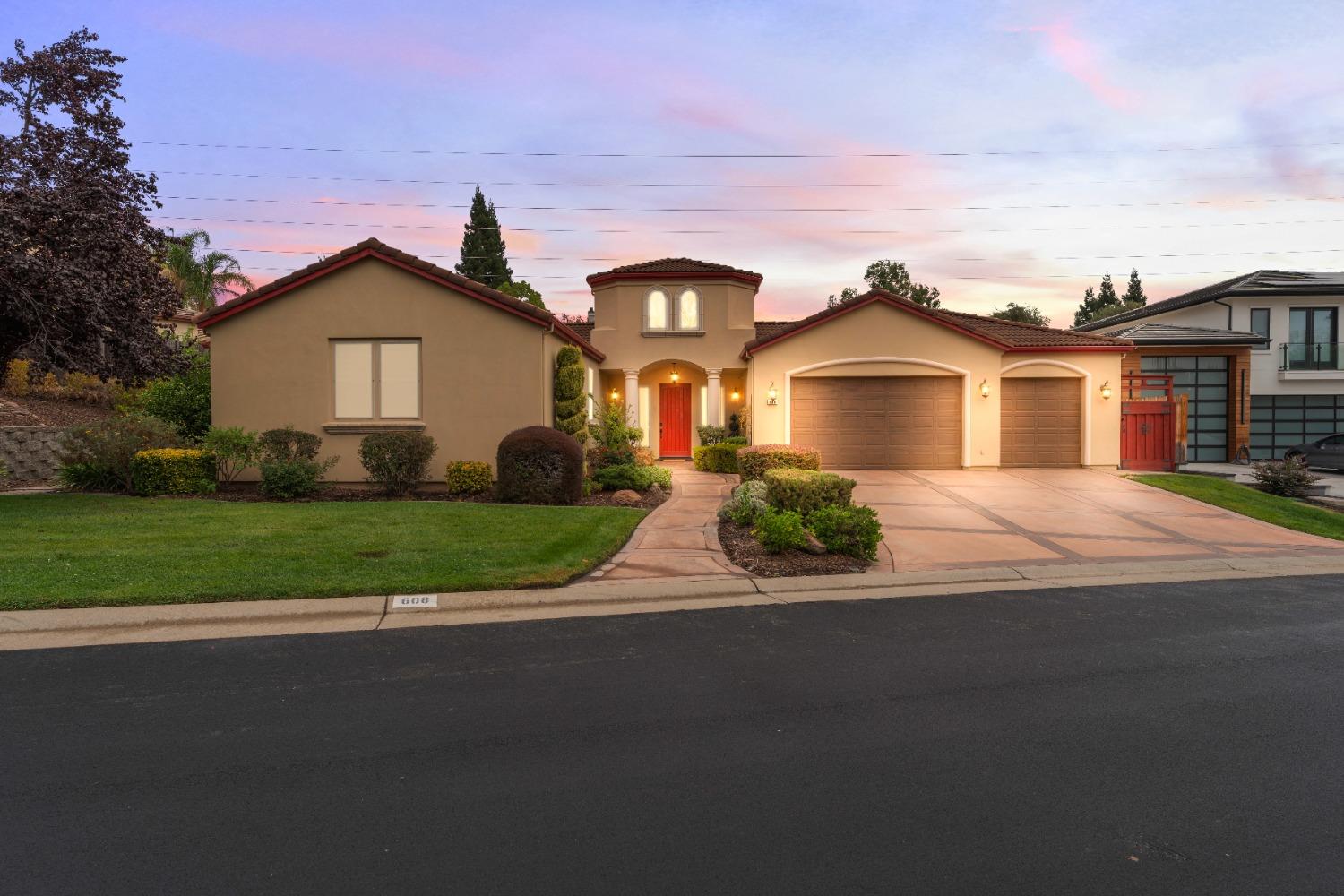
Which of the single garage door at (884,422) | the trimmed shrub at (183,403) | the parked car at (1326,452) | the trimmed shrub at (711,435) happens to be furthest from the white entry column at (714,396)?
the parked car at (1326,452)

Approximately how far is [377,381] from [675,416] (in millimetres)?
11707

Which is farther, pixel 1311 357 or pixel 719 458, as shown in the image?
pixel 1311 357

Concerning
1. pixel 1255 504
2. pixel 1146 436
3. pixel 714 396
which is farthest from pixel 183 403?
pixel 1146 436

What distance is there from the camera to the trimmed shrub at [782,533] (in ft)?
32.4

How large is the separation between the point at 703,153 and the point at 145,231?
17.1 m

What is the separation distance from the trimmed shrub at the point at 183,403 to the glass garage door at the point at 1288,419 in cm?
3590

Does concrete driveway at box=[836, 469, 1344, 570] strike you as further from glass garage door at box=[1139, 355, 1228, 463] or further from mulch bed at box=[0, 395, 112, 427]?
mulch bed at box=[0, 395, 112, 427]

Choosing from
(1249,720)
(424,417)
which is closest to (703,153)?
(424,417)

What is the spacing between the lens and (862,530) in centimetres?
987

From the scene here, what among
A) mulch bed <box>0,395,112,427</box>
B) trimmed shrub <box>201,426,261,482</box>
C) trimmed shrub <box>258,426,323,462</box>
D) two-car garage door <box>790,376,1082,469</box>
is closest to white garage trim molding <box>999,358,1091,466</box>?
two-car garage door <box>790,376,1082,469</box>

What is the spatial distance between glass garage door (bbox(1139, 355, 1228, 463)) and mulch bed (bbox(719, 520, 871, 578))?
22.3 m

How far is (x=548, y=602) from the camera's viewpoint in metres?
7.71

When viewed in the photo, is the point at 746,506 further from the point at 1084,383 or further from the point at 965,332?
the point at 1084,383

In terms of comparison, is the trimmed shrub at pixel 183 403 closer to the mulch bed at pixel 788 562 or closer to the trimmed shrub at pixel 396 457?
the trimmed shrub at pixel 396 457
